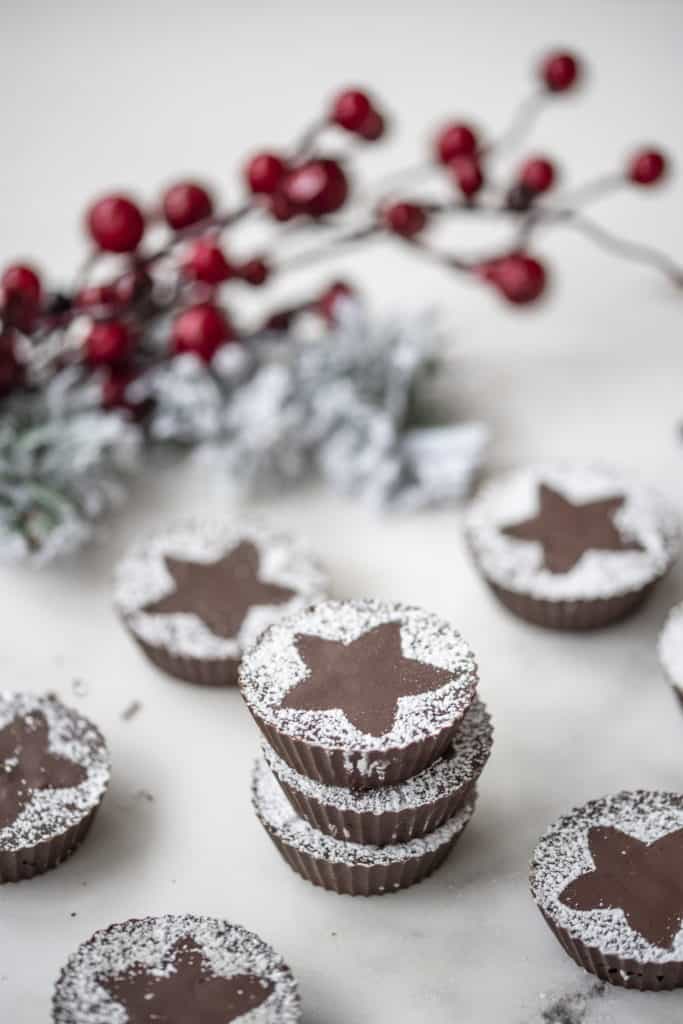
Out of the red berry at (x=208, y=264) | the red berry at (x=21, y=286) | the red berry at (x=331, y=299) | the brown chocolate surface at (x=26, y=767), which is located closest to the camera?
the brown chocolate surface at (x=26, y=767)

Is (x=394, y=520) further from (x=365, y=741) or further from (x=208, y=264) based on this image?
(x=365, y=741)

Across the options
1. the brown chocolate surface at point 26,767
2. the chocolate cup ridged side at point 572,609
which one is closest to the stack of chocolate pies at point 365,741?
the brown chocolate surface at point 26,767

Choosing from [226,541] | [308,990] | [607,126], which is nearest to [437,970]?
[308,990]

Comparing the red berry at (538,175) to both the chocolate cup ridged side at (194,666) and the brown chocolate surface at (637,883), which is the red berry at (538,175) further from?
the brown chocolate surface at (637,883)

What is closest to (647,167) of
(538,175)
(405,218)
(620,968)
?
(538,175)

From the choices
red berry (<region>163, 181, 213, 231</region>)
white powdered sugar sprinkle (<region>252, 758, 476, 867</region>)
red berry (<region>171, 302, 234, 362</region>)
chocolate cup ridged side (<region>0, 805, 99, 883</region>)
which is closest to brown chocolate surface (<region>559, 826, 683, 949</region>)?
white powdered sugar sprinkle (<region>252, 758, 476, 867</region>)
